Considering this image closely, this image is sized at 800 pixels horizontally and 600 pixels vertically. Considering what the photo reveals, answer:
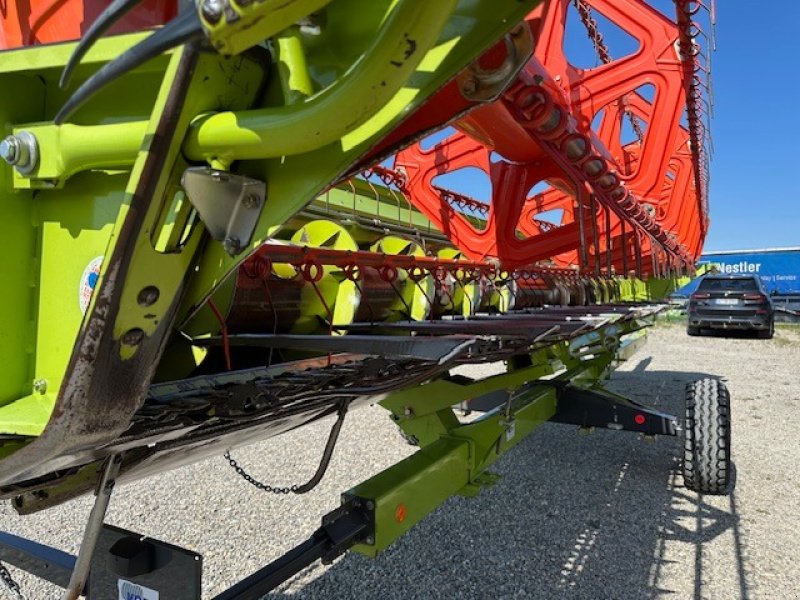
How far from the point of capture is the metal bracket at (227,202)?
0.89 meters

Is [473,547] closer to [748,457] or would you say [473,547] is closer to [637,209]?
[637,209]

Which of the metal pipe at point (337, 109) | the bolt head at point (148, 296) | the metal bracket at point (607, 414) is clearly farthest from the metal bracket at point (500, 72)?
the metal bracket at point (607, 414)

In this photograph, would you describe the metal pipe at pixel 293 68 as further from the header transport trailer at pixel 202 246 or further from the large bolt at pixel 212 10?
the large bolt at pixel 212 10

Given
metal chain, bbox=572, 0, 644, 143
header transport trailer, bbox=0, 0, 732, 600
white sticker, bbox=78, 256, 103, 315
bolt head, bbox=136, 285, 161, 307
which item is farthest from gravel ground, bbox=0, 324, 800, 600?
metal chain, bbox=572, 0, 644, 143

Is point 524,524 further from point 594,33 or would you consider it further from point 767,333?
point 767,333

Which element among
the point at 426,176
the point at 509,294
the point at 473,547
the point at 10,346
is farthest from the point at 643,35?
the point at 10,346

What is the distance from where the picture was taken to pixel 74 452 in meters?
1.05

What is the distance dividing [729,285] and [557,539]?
14188 mm

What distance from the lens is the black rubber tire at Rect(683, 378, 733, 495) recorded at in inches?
153

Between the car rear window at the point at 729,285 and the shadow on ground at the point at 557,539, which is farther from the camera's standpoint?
the car rear window at the point at 729,285

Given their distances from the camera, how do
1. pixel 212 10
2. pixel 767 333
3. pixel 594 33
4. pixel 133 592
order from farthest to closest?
pixel 767 333, pixel 594 33, pixel 133 592, pixel 212 10

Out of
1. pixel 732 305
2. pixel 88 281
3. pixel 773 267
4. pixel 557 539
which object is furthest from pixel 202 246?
pixel 773 267

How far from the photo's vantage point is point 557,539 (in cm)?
327

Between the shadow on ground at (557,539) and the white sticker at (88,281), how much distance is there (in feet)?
6.53
